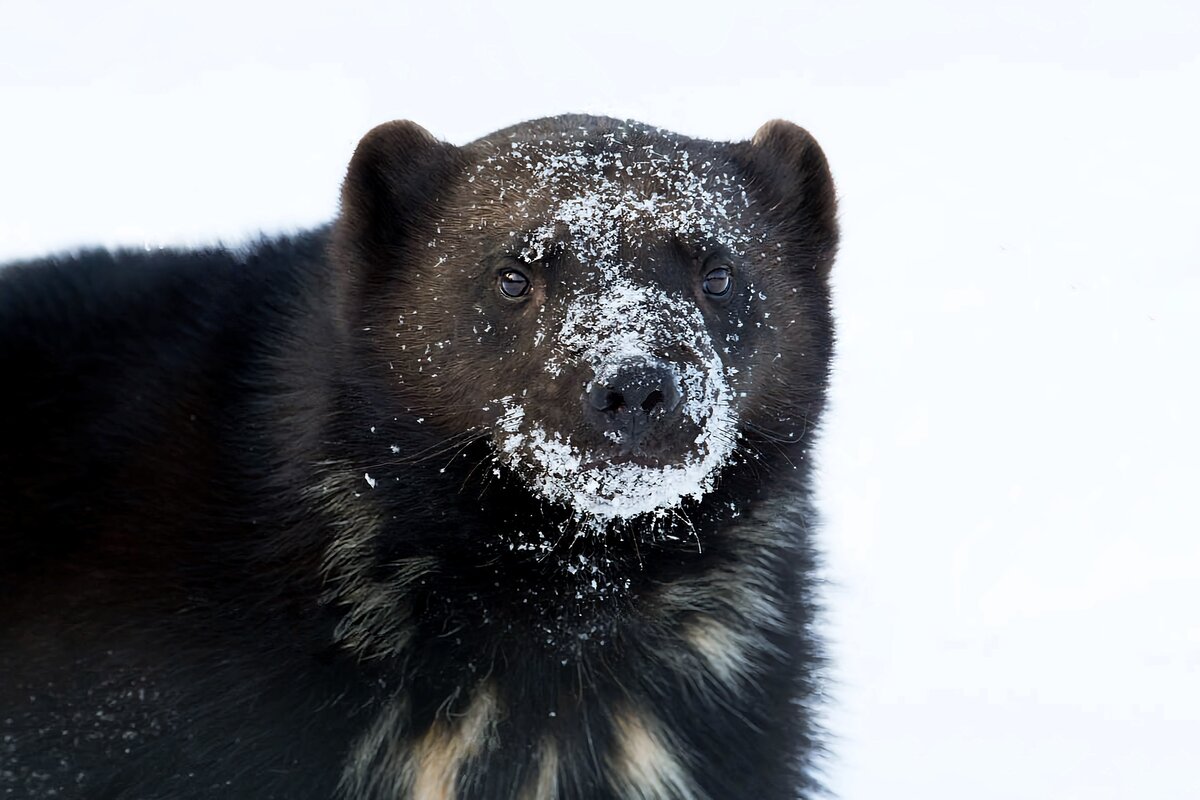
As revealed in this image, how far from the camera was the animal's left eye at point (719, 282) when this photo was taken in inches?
153

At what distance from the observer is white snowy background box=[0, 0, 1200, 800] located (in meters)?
5.58

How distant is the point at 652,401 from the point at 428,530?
0.84 meters

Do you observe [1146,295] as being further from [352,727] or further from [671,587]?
[352,727]

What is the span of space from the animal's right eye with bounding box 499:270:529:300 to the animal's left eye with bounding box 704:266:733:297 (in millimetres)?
473

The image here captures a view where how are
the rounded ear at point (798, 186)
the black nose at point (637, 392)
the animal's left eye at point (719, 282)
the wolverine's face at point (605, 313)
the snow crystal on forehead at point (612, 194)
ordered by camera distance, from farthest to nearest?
the rounded ear at point (798, 186) < the animal's left eye at point (719, 282) < the snow crystal on forehead at point (612, 194) < the wolverine's face at point (605, 313) < the black nose at point (637, 392)

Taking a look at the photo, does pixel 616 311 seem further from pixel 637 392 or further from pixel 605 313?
pixel 637 392

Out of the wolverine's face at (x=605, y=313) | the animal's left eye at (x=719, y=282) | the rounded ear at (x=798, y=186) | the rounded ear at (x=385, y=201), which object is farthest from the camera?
the rounded ear at (x=798, y=186)

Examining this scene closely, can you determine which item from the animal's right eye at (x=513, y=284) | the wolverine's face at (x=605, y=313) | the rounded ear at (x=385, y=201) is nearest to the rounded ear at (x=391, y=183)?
the rounded ear at (x=385, y=201)

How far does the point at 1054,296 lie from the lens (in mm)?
9312

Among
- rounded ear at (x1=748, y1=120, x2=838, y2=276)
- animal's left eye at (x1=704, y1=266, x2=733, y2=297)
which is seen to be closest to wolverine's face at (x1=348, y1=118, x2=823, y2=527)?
animal's left eye at (x1=704, y1=266, x2=733, y2=297)

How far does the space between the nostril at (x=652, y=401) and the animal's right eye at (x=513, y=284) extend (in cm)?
61

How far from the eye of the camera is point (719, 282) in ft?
12.8

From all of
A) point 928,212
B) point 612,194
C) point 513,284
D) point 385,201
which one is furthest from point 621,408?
point 928,212

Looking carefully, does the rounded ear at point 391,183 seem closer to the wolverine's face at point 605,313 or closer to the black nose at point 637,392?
the wolverine's face at point 605,313
